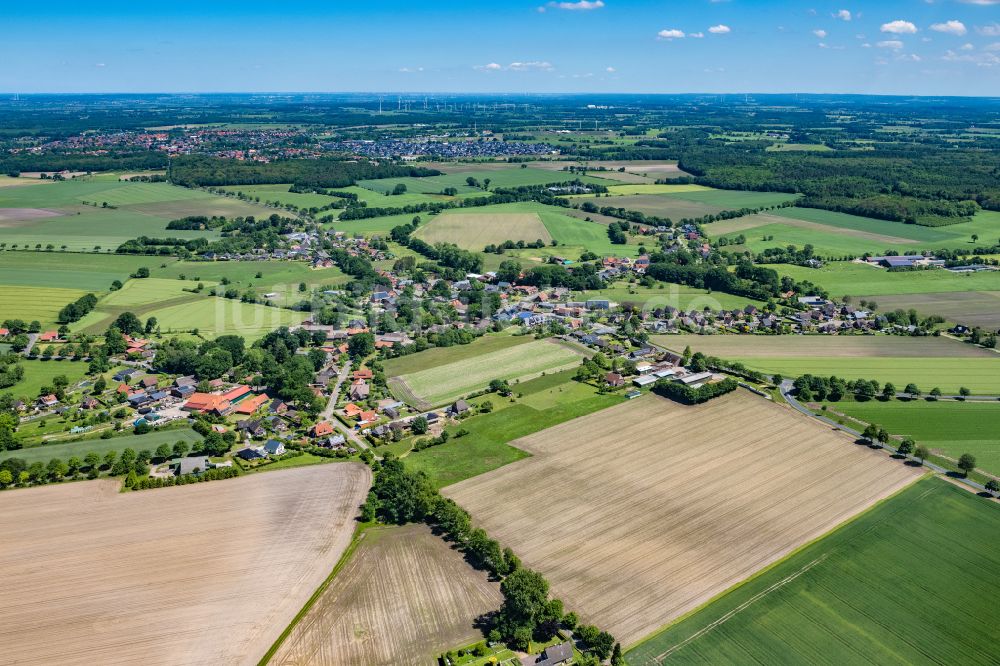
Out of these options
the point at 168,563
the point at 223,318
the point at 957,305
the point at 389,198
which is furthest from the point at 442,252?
the point at 168,563

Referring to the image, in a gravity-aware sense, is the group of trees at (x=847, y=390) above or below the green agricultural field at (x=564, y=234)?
below

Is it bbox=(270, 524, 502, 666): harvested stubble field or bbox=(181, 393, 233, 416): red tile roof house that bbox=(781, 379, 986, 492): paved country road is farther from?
bbox=(181, 393, 233, 416): red tile roof house

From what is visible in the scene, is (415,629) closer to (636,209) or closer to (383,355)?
(383,355)

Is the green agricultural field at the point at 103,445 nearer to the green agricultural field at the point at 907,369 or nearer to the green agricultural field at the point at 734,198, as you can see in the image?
the green agricultural field at the point at 907,369

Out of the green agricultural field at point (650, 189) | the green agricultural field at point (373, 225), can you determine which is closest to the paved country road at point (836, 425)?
the green agricultural field at point (373, 225)

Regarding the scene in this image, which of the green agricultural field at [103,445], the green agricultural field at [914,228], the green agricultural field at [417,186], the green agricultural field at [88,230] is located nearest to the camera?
the green agricultural field at [103,445]

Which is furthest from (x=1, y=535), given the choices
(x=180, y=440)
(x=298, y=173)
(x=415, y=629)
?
(x=298, y=173)

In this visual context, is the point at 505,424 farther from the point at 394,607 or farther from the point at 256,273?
the point at 256,273

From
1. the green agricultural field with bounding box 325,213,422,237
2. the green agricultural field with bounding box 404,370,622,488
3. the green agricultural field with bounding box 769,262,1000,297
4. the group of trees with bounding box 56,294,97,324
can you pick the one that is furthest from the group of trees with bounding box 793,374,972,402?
the green agricultural field with bounding box 325,213,422,237
